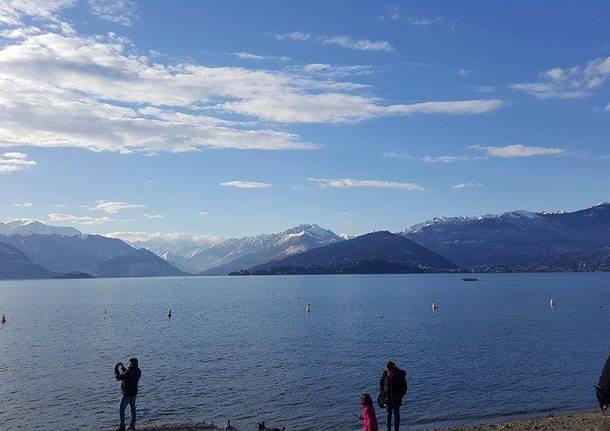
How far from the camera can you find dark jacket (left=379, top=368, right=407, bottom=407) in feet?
78.7

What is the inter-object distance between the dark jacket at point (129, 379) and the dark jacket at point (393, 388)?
36.0ft

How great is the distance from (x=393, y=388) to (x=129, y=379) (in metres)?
11.8

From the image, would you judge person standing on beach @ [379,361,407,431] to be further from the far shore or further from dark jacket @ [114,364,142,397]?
dark jacket @ [114,364,142,397]

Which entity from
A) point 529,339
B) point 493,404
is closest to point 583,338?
point 529,339

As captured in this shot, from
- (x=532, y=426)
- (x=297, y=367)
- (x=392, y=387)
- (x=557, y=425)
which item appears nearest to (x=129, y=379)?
(x=392, y=387)

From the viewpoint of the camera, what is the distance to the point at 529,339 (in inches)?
3081

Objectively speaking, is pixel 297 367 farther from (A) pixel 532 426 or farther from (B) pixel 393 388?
(B) pixel 393 388

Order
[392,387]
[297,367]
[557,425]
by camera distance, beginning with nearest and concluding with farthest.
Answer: [392,387] < [557,425] < [297,367]

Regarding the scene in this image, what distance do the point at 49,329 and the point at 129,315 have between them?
30026 mm

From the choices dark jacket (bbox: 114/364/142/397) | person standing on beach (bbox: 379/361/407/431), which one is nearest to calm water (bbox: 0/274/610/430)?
dark jacket (bbox: 114/364/142/397)

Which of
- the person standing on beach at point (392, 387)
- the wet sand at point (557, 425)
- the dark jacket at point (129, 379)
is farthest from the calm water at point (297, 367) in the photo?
the person standing on beach at point (392, 387)

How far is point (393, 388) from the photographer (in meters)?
24.1

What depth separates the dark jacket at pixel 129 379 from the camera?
25.7 meters

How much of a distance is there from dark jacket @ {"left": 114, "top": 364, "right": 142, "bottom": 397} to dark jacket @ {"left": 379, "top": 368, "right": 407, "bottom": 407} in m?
11.0
